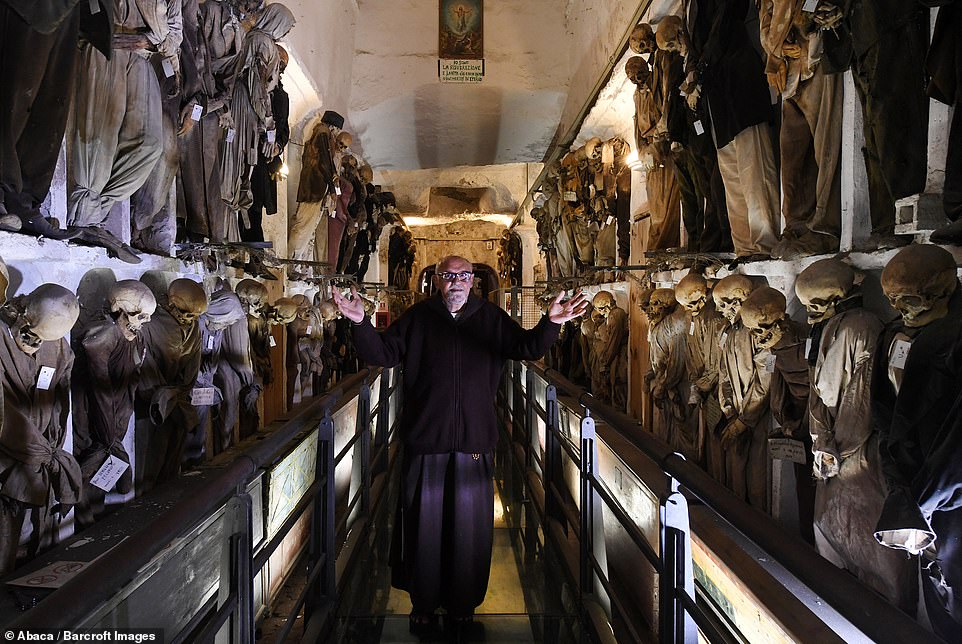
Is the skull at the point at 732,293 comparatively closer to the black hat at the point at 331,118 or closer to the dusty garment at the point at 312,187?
the dusty garment at the point at 312,187

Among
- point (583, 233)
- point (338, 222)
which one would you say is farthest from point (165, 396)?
point (583, 233)

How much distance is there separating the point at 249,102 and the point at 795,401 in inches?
195

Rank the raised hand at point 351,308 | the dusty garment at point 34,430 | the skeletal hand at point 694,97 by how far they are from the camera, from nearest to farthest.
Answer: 1. the dusty garment at point 34,430
2. the raised hand at point 351,308
3. the skeletal hand at point 694,97

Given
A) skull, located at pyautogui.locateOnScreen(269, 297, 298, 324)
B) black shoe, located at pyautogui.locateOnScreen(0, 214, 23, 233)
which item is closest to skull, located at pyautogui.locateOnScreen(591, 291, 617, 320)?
skull, located at pyautogui.locateOnScreen(269, 297, 298, 324)

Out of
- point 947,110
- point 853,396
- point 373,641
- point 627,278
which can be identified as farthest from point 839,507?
point 627,278

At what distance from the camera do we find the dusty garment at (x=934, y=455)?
1.93m

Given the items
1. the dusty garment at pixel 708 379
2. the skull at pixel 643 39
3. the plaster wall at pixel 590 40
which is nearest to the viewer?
the dusty garment at pixel 708 379

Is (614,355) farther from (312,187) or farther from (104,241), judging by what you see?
(104,241)

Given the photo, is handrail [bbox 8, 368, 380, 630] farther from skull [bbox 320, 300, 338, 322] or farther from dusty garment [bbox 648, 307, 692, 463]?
skull [bbox 320, 300, 338, 322]

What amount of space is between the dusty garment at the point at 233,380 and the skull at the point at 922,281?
429 centimetres

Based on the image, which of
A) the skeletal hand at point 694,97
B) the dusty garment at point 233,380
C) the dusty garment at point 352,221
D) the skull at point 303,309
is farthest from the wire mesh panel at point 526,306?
the dusty garment at point 233,380

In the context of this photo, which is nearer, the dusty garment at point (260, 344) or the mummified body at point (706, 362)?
the mummified body at point (706, 362)

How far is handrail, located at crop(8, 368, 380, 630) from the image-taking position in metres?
0.99

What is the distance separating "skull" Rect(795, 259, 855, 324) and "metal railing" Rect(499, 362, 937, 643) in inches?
44.9
